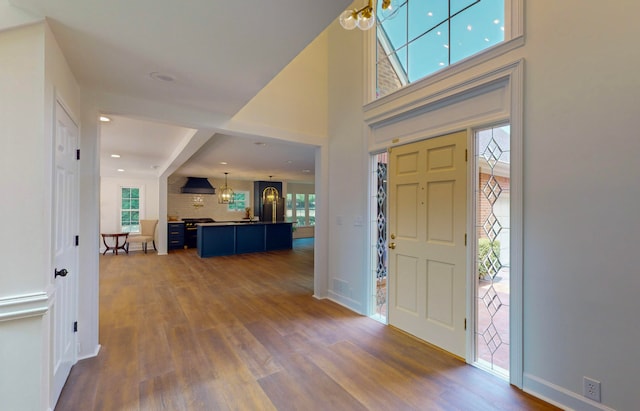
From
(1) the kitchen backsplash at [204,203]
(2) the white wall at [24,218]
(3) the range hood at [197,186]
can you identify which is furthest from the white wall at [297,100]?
(1) the kitchen backsplash at [204,203]

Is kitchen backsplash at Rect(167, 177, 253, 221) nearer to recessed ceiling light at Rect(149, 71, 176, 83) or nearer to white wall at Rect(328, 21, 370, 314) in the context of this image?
white wall at Rect(328, 21, 370, 314)

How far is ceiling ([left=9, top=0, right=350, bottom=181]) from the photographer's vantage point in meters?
1.45

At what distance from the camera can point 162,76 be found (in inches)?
87.2

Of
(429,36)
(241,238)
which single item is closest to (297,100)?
(429,36)

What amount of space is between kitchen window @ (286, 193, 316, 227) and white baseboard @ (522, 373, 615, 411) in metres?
10.3

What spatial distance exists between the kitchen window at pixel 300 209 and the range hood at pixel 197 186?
336cm

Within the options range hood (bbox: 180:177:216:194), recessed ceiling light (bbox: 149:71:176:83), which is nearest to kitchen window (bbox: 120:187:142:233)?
range hood (bbox: 180:177:216:194)

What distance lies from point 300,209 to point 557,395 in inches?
432

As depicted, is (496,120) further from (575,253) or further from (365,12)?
(365,12)

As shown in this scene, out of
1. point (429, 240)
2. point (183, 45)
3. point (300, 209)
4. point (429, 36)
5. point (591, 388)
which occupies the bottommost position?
point (591, 388)

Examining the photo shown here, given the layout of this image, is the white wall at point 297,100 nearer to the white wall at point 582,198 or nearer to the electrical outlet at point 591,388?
the white wall at point 582,198

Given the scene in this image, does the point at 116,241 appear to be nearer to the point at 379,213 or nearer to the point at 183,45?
the point at 379,213

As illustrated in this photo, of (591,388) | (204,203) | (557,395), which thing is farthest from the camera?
(204,203)

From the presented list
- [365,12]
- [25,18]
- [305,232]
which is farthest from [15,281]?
[305,232]
